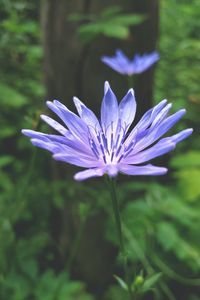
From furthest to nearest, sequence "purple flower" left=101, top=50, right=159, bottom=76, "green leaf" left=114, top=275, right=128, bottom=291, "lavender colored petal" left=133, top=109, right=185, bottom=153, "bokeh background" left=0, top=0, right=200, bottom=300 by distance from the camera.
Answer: "purple flower" left=101, top=50, right=159, bottom=76 → "bokeh background" left=0, top=0, right=200, bottom=300 → "green leaf" left=114, top=275, right=128, bottom=291 → "lavender colored petal" left=133, top=109, right=185, bottom=153

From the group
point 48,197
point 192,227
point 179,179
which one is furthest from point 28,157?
point 192,227

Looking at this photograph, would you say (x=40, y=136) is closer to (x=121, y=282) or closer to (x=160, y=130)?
(x=160, y=130)

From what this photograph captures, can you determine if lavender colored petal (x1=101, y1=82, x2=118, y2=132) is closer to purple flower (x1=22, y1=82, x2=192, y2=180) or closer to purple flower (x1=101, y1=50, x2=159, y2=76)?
purple flower (x1=22, y1=82, x2=192, y2=180)

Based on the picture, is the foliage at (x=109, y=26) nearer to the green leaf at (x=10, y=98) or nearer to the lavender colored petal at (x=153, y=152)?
the green leaf at (x=10, y=98)

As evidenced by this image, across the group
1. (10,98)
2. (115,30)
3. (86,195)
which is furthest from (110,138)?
(10,98)

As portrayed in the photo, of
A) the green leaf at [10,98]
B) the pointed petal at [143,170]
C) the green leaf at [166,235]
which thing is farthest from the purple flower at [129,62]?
the pointed petal at [143,170]

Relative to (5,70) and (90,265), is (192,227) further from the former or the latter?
(5,70)

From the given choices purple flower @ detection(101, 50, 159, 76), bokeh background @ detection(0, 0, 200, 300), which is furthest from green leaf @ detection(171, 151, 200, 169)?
purple flower @ detection(101, 50, 159, 76)
